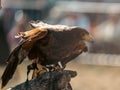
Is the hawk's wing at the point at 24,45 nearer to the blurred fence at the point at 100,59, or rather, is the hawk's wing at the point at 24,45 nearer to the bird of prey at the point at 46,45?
the bird of prey at the point at 46,45

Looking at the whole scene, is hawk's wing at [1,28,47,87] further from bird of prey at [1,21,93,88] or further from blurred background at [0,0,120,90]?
blurred background at [0,0,120,90]

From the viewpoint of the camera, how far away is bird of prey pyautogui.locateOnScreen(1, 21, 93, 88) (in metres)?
0.85

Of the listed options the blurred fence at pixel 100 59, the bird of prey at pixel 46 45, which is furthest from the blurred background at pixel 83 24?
the bird of prey at pixel 46 45

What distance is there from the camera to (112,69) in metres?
2.94

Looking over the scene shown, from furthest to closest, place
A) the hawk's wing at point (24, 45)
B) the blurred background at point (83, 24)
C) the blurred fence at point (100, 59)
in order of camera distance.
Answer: the blurred fence at point (100, 59)
the blurred background at point (83, 24)
the hawk's wing at point (24, 45)

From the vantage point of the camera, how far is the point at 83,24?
2.56 m

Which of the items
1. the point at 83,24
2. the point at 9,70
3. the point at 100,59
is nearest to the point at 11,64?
the point at 9,70

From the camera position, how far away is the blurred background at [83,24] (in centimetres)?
255

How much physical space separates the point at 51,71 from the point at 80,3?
A: 1.68 m

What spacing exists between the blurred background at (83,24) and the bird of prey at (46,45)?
59.4 inches

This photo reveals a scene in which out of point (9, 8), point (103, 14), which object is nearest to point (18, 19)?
point (9, 8)

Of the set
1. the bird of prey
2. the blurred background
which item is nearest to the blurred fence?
the blurred background

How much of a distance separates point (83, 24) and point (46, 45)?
67.0 inches

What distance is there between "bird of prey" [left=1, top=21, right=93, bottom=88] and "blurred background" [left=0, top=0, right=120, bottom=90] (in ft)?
4.95
